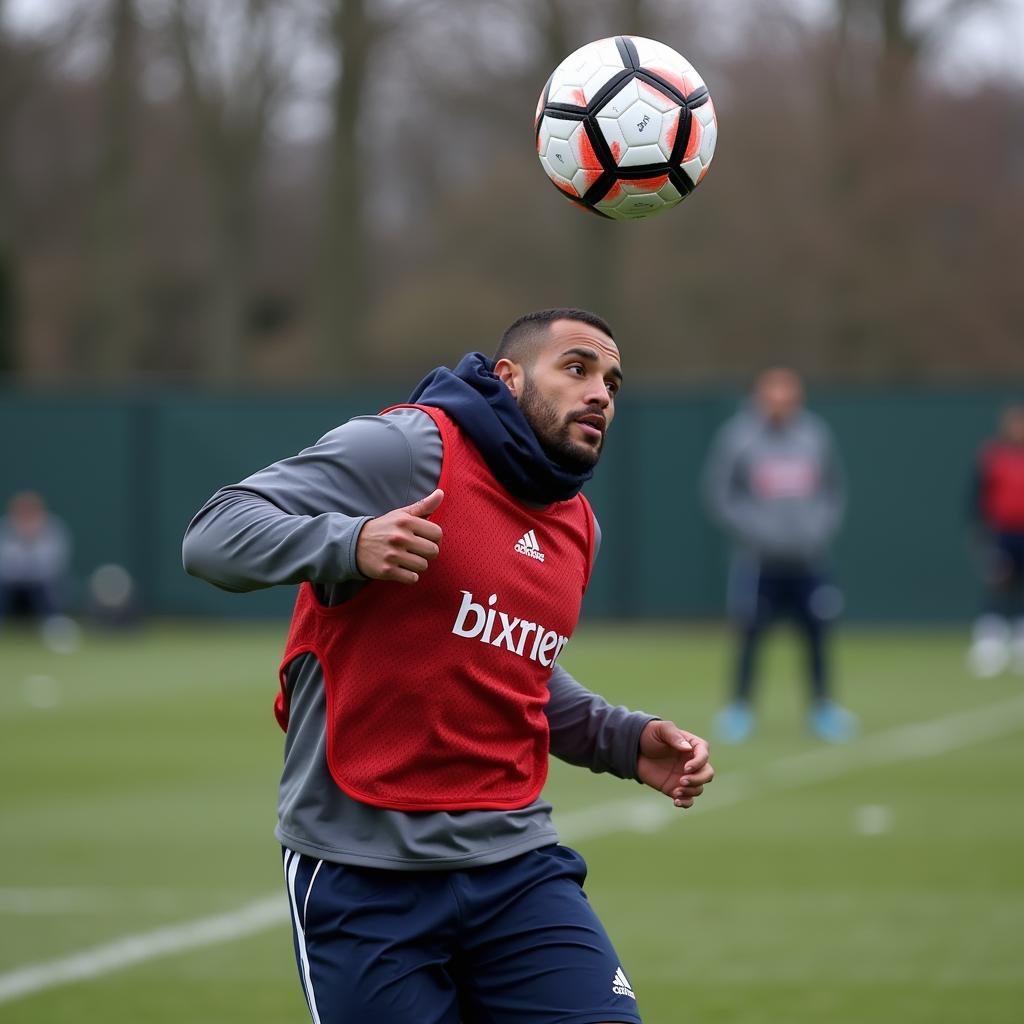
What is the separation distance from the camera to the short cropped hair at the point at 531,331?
177 inches

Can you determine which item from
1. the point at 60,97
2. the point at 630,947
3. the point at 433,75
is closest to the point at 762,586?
the point at 630,947

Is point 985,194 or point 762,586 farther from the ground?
point 985,194

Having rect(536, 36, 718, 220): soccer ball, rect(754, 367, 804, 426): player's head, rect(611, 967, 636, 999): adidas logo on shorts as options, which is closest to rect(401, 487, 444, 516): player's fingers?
rect(611, 967, 636, 999): adidas logo on shorts

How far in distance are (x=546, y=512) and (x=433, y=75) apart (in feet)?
92.1

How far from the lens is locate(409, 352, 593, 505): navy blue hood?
4.31m

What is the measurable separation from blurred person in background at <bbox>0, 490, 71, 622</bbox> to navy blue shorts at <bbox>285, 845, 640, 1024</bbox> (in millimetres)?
21320

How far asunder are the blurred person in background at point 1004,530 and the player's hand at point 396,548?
57.5ft

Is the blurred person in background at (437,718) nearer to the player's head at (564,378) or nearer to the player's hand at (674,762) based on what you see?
the player's head at (564,378)

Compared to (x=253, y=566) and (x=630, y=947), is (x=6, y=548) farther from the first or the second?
(x=253, y=566)

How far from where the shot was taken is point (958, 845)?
32.0 ft

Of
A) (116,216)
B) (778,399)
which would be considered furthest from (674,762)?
(116,216)

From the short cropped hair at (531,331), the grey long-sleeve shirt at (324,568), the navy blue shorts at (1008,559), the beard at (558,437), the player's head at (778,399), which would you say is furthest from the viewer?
the navy blue shorts at (1008,559)

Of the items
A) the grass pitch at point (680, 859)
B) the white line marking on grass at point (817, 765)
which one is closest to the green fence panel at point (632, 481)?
the grass pitch at point (680, 859)

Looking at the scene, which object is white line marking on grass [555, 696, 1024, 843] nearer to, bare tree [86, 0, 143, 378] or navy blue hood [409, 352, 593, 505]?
navy blue hood [409, 352, 593, 505]
